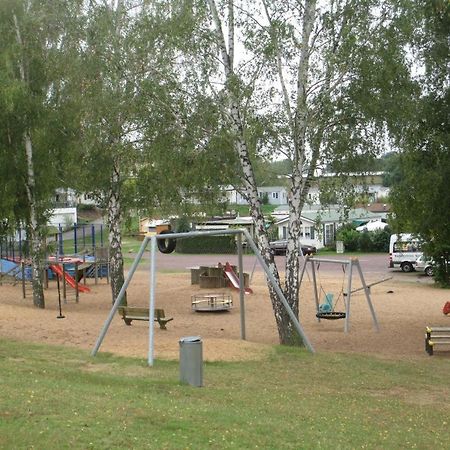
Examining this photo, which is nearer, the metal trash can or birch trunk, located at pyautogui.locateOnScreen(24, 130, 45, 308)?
the metal trash can

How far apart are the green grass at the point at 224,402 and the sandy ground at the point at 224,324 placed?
3.85 ft

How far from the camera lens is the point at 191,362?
30.2 feet

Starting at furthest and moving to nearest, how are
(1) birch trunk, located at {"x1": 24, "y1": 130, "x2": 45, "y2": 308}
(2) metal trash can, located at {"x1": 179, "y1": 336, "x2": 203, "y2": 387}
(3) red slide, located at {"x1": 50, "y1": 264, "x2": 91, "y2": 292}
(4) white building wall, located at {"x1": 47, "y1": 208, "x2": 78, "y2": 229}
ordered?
1. (4) white building wall, located at {"x1": 47, "y1": 208, "x2": 78, "y2": 229}
2. (3) red slide, located at {"x1": 50, "y1": 264, "x2": 91, "y2": 292}
3. (1) birch trunk, located at {"x1": 24, "y1": 130, "x2": 45, "y2": 308}
4. (2) metal trash can, located at {"x1": 179, "y1": 336, "x2": 203, "y2": 387}

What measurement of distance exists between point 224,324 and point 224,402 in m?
10.3

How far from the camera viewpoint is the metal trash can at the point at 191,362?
9141 millimetres

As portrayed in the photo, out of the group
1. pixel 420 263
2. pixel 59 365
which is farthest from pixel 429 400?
pixel 420 263

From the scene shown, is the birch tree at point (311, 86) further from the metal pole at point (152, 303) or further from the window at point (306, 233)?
the window at point (306, 233)

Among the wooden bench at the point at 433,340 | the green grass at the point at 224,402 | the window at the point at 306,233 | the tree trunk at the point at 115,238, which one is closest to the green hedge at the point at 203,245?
the window at the point at 306,233

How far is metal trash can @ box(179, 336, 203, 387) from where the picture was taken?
9.14 meters

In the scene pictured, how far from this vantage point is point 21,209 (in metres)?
20.9

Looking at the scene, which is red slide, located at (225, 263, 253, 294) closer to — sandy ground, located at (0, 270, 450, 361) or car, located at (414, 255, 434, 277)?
sandy ground, located at (0, 270, 450, 361)

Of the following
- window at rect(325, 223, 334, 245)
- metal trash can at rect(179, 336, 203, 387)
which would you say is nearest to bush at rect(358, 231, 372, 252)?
window at rect(325, 223, 334, 245)

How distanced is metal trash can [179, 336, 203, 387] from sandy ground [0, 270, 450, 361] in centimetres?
271

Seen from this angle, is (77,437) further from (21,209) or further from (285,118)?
(21,209)
